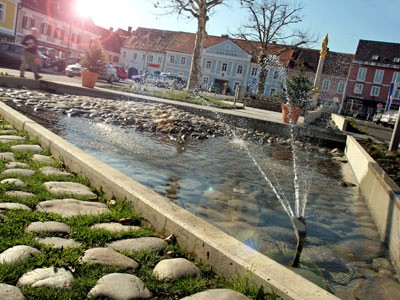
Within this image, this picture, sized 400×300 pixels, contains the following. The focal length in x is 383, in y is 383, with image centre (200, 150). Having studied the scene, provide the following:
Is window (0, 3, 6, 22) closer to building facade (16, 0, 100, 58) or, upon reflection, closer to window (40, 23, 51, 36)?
building facade (16, 0, 100, 58)

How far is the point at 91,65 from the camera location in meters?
15.3

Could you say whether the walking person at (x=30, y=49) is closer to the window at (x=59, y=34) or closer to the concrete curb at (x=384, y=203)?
the concrete curb at (x=384, y=203)

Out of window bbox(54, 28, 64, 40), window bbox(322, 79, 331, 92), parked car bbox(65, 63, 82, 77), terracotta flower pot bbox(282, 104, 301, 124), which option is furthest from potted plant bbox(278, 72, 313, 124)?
window bbox(322, 79, 331, 92)

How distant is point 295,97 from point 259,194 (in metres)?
8.59

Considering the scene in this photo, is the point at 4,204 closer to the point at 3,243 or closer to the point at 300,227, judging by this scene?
the point at 3,243

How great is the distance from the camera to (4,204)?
2652 mm

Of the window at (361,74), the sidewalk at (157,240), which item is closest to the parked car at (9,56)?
the sidewalk at (157,240)

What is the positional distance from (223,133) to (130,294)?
347 inches

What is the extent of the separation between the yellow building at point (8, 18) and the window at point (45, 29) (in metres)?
5.98

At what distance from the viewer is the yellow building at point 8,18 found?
36594 mm

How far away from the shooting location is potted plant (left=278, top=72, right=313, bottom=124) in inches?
489

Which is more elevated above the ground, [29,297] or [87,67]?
[87,67]

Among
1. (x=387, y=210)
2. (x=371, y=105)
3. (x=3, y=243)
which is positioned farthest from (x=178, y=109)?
(x=371, y=105)

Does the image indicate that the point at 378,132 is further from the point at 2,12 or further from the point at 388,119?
the point at 2,12
